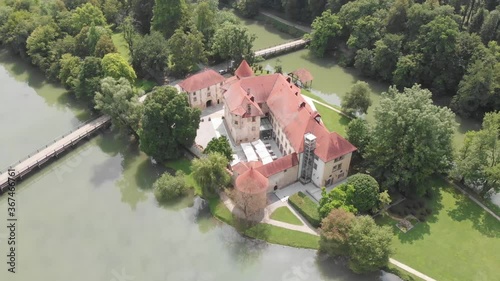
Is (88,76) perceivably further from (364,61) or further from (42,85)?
(364,61)

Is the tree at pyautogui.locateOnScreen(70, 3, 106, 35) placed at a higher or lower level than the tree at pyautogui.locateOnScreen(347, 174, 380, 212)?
higher

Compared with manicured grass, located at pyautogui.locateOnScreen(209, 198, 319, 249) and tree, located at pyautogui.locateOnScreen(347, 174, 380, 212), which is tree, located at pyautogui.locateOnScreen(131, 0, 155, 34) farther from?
tree, located at pyautogui.locateOnScreen(347, 174, 380, 212)

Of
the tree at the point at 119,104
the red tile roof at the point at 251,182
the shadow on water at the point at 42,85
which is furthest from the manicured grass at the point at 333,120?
the shadow on water at the point at 42,85

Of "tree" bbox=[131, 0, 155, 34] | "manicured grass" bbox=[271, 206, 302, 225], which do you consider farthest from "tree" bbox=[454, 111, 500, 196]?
"tree" bbox=[131, 0, 155, 34]

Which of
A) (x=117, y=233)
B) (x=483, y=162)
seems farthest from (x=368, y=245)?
(x=117, y=233)

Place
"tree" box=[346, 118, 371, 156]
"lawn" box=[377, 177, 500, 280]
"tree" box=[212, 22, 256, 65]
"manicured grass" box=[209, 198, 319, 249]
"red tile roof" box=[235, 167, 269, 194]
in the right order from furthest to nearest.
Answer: "tree" box=[212, 22, 256, 65], "tree" box=[346, 118, 371, 156], "manicured grass" box=[209, 198, 319, 249], "red tile roof" box=[235, 167, 269, 194], "lawn" box=[377, 177, 500, 280]

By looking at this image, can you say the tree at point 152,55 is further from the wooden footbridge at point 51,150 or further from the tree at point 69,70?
the wooden footbridge at point 51,150

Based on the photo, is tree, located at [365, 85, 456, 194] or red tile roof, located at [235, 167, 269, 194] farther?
tree, located at [365, 85, 456, 194]
